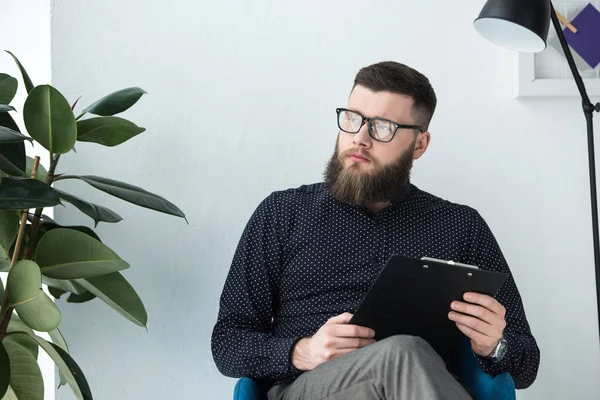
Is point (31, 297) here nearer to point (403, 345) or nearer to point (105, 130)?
point (105, 130)

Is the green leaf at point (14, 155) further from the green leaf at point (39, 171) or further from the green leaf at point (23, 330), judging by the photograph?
the green leaf at point (23, 330)

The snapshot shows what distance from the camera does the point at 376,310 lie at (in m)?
1.73

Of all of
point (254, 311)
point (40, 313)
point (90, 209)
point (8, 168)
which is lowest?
point (254, 311)

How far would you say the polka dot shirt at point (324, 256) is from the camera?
79.7 inches

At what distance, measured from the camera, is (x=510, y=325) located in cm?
203

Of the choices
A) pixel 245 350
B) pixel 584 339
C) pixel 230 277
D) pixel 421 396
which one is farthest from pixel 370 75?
pixel 584 339

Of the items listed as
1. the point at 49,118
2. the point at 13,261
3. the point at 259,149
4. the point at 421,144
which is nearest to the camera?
the point at 49,118

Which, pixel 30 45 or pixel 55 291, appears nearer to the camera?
pixel 55 291

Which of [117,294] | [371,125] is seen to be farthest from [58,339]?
[371,125]

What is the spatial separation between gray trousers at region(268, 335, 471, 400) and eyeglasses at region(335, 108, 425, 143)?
0.65 meters

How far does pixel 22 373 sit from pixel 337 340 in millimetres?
696

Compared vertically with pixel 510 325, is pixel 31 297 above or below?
above

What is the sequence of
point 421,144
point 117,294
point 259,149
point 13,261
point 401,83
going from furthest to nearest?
1. point 259,149
2. point 421,144
3. point 401,83
4. point 117,294
5. point 13,261

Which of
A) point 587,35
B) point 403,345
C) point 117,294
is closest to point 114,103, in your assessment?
point 117,294
